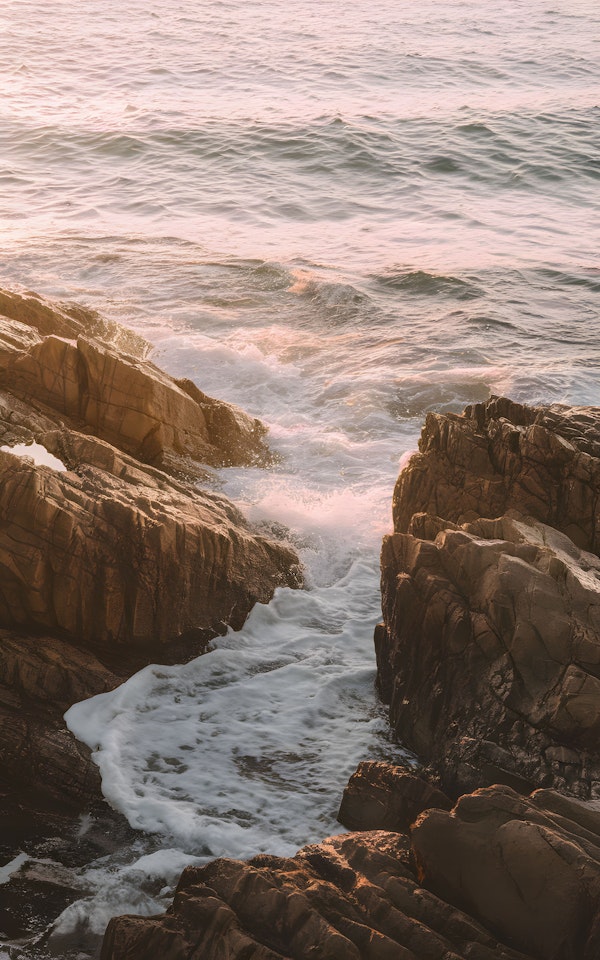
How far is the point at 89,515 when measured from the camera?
8.34 meters

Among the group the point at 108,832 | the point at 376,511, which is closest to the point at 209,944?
→ the point at 108,832

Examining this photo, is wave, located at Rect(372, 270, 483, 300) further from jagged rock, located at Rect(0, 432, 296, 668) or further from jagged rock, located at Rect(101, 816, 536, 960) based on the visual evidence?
jagged rock, located at Rect(101, 816, 536, 960)

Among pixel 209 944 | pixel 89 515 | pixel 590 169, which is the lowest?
pixel 209 944

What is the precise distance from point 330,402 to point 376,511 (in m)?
3.55

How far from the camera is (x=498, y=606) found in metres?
7.50

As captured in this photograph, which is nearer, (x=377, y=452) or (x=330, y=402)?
(x=377, y=452)

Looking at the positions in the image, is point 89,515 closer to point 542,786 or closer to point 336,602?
point 336,602

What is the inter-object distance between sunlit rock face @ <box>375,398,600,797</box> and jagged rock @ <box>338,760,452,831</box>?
0.24 metres

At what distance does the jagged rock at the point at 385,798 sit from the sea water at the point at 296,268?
36 centimetres

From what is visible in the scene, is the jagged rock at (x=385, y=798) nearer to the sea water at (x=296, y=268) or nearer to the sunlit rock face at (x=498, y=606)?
the sunlit rock face at (x=498, y=606)

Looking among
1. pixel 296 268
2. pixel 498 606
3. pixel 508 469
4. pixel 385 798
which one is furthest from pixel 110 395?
pixel 296 268

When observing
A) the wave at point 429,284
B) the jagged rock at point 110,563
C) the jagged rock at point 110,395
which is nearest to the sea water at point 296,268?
the wave at point 429,284

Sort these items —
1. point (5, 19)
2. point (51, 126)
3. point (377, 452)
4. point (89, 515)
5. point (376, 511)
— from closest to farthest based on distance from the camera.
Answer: point (89, 515)
point (376, 511)
point (377, 452)
point (51, 126)
point (5, 19)

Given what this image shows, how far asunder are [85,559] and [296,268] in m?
13.9
